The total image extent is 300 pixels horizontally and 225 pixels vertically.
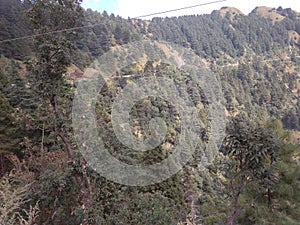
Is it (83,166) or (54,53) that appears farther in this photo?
(83,166)

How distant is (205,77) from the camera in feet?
177

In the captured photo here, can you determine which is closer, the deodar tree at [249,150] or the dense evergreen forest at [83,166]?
the deodar tree at [249,150]


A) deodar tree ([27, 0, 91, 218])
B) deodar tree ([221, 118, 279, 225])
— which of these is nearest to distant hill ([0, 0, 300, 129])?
deodar tree ([27, 0, 91, 218])

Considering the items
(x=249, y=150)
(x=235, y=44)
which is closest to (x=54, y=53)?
(x=249, y=150)

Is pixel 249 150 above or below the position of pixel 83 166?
above

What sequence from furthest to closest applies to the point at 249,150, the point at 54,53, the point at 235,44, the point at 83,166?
the point at 235,44, the point at 83,166, the point at 54,53, the point at 249,150

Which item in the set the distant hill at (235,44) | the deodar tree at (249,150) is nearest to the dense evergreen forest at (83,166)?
the deodar tree at (249,150)

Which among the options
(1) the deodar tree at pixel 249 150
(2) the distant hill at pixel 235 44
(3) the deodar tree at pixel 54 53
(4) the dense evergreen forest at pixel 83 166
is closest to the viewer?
(1) the deodar tree at pixel 249 150

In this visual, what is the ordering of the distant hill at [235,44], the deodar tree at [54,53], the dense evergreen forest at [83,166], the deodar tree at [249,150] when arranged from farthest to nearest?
1. the distant hill at [235,44]
2. the deodar tree at [54,53]
3. the dense evergreen forest at [83,166]
4. the deodar tree at [249,150]

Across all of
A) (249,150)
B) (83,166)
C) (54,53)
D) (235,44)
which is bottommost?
(235,44)

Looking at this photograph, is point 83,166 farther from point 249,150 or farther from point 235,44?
point 235,44

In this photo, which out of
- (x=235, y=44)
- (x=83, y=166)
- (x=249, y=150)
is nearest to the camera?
(x=249, y=150)

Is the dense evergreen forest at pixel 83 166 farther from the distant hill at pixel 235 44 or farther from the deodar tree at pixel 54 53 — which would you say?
the distant hill at pixel 235 44

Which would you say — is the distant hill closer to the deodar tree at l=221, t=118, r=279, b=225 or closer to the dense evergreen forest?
the dense evergreen forest
